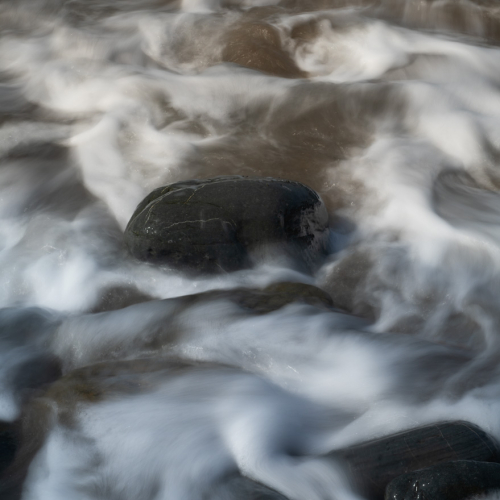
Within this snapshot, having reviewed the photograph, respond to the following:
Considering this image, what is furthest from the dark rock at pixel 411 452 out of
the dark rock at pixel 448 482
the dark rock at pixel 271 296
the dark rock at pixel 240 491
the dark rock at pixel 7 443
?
the dark rock at pixel 7 443

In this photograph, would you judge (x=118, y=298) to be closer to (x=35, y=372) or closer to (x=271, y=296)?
(x=35, y=372)

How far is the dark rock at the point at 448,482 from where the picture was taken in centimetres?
243

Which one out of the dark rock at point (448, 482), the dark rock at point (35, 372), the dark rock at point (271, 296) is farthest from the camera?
the dark rock at point (271, 296)

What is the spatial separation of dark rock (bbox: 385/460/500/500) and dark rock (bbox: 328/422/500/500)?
0.08 meters

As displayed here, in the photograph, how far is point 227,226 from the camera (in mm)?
3787

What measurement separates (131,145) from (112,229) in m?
1.08

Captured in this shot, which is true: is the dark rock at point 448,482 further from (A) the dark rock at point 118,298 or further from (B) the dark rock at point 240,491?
(A) the dark rock at point 118,298

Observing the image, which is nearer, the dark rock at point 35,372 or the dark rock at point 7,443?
the dark rock at point 7,443

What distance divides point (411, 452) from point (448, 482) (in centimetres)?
21

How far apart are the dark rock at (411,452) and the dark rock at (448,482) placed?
0.08m

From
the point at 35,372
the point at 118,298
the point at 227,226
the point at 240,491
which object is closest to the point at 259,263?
the point at 227,226

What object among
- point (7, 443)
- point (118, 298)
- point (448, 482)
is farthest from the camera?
point (118, 298)

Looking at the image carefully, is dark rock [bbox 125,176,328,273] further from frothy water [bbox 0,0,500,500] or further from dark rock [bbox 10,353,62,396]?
dark rock [bbox 10,353,62,396]

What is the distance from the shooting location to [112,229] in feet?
14.3
